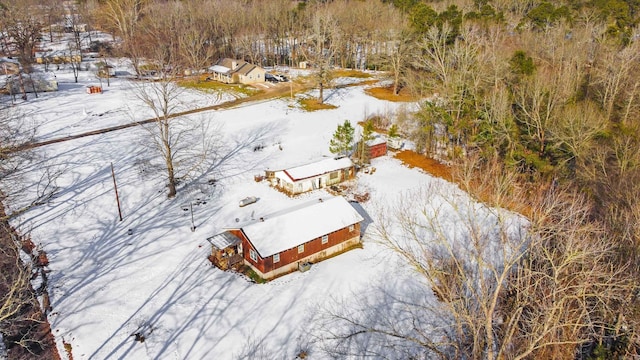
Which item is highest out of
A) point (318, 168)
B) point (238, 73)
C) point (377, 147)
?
point (238, 73)

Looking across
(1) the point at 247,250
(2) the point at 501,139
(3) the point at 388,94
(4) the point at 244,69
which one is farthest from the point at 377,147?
(4) the point at 244,69

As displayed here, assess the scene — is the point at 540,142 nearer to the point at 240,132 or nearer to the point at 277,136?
the point at 277,136

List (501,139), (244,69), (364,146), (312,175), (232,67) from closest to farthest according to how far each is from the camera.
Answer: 1. (501,139)
2. (312,175)
3. (364,146)
4. (244,69)
5. (232,67)

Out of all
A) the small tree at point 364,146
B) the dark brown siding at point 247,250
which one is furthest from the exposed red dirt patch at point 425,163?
the dark brown siding at point 247,250

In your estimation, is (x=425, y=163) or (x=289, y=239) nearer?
(x=289, y=239)

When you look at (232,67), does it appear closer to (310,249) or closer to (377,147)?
(377,147)

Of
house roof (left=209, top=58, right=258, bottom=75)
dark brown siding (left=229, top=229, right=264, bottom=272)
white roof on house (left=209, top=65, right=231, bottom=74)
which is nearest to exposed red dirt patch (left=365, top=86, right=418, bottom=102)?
house roof (left=209, top=58, right=258, bottom=75)

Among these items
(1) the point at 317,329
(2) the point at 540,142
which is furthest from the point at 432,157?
(1) the point at 317,329
